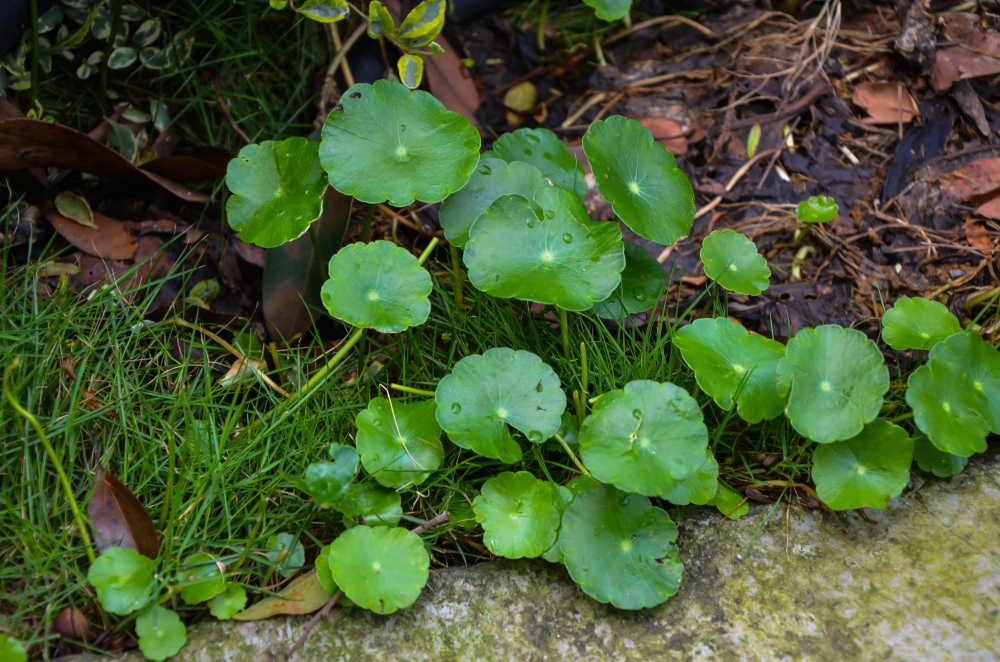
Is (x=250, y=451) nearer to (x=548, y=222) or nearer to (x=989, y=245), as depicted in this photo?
(x=548, y=222)

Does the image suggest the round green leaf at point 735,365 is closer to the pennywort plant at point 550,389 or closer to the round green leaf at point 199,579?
the pennywort plant at point 550,389

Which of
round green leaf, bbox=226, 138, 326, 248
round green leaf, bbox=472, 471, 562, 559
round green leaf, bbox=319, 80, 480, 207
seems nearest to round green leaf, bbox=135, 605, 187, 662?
round green leaf, bbox=472, 471, 562, 559

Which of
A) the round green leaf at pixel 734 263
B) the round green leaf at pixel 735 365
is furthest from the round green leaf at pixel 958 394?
the round green leaf at pixel 734 263

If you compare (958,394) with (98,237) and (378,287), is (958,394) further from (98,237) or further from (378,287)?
(98,237)

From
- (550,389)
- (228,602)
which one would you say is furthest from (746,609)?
(228,602)

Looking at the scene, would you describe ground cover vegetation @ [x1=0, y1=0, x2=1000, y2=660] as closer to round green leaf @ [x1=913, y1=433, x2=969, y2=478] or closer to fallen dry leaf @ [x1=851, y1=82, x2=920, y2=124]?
round green leaf @ [x1=913, y1=433, x2=969, y2=478]

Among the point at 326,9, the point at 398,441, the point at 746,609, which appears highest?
the point at 326,9
